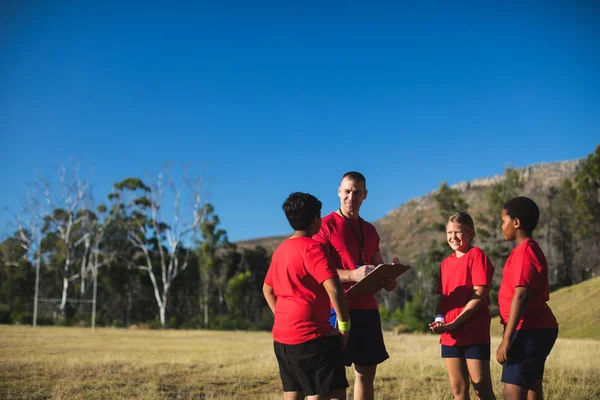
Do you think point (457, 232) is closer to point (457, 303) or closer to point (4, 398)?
point (457, 303)

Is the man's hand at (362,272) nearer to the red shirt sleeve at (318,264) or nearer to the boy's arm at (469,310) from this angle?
the red shirt sleeve at (318,264)

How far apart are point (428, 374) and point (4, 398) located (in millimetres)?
6094

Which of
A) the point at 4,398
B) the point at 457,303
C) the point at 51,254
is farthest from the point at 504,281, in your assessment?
the point at 51,254

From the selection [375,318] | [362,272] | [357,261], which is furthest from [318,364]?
[357,261]

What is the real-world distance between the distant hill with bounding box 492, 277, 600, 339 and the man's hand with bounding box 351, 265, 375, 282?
1561cm

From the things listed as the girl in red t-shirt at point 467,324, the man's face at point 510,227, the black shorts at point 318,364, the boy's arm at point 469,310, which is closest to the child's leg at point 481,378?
the girl in red t-shirt at point 467,324

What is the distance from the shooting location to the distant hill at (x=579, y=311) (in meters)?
17.8

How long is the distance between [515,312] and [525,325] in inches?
7.6

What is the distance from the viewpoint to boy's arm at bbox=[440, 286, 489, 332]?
4207mm

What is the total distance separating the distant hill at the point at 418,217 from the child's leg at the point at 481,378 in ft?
215

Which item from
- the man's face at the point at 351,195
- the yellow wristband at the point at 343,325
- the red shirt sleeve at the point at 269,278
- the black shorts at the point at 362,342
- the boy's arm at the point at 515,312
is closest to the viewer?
the yellow wristband at the point at 343,325

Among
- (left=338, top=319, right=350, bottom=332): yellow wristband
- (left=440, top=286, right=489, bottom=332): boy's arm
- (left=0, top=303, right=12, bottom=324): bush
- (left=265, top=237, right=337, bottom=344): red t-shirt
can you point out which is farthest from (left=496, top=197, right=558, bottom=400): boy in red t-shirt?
(left=0, top=303, right=12, bottom=324): bush

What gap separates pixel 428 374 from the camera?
9000 mm

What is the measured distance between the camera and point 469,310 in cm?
421
